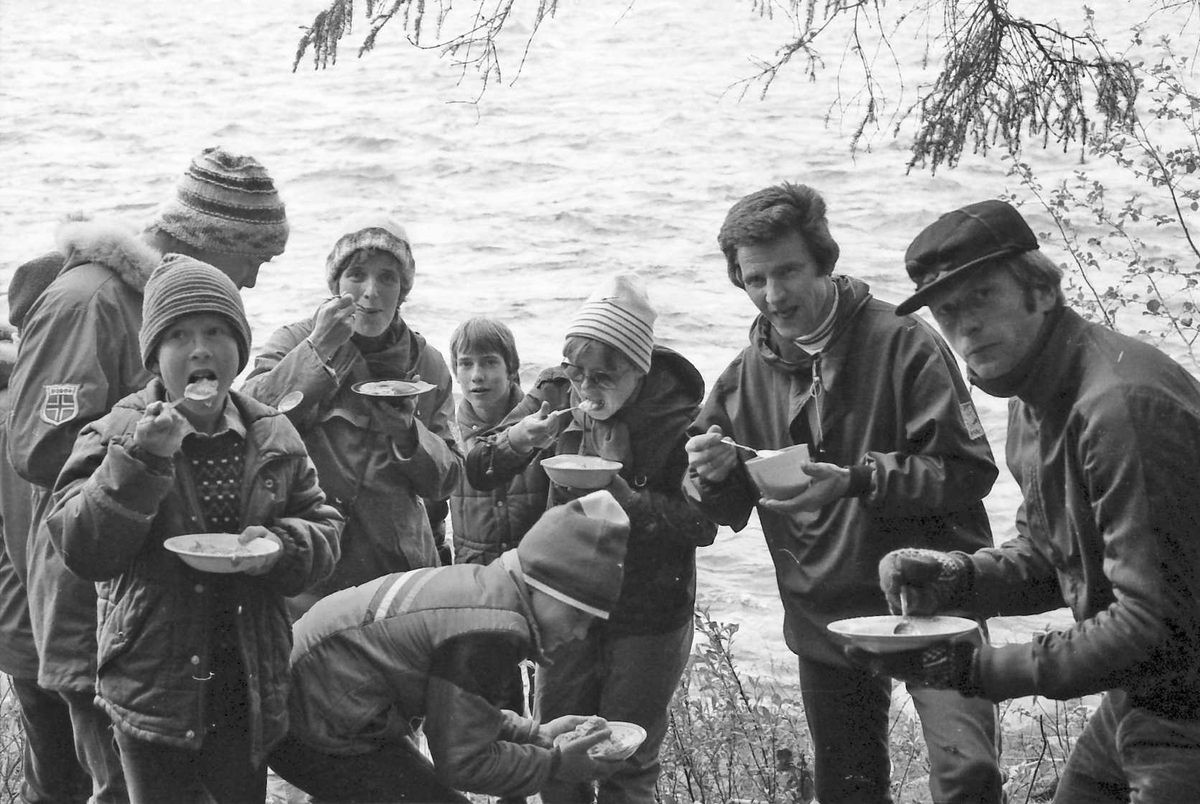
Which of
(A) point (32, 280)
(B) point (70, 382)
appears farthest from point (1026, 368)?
(A) point (32, 280)

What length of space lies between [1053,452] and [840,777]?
1384 mm

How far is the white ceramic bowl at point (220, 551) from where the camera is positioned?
2.91 meters

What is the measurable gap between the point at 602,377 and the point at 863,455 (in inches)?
36.5

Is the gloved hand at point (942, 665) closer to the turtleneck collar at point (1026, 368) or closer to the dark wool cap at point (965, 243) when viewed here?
the turtleneck collar at point (1026, 368)

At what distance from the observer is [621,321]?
13.9 feet

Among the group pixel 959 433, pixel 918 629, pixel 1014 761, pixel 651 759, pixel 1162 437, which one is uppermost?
pixel 1162 437

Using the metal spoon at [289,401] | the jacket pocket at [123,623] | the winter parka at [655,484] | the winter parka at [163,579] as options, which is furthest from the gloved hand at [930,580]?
the metal spoon at [289,401]

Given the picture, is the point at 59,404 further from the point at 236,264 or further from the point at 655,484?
the point at 655,484

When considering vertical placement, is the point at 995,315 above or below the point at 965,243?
below

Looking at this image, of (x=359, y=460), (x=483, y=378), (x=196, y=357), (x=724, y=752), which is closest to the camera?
(x=196, y=357)

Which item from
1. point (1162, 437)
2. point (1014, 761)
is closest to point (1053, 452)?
point (1162, 437)

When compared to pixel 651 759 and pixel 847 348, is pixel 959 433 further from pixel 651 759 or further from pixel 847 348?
pixel 651 759

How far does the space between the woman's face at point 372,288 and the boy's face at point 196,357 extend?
3.58 feet

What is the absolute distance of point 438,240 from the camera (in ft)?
48.6
